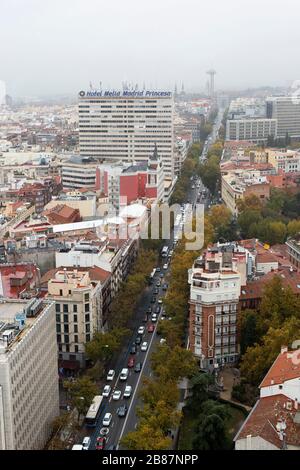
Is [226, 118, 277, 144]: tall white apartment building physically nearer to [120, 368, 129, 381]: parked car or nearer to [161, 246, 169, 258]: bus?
[161, 246, 169, 258]: bus

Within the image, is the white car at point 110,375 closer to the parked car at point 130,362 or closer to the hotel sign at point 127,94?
the parked car at point 130,362

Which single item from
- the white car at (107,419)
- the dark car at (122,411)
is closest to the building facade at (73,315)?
the dark car at (122,411)

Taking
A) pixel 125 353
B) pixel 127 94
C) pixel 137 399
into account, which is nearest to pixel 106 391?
pixel 137 399

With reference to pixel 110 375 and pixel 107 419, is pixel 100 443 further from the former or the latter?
pixel 110 375

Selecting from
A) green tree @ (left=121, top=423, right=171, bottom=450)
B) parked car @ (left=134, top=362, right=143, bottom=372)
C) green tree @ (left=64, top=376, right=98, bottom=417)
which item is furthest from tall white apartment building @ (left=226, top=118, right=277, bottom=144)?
green tree @ (left=121, top=423, right=171, bottom=450)

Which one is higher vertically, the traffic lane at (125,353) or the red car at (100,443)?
the red car at (100,443)
